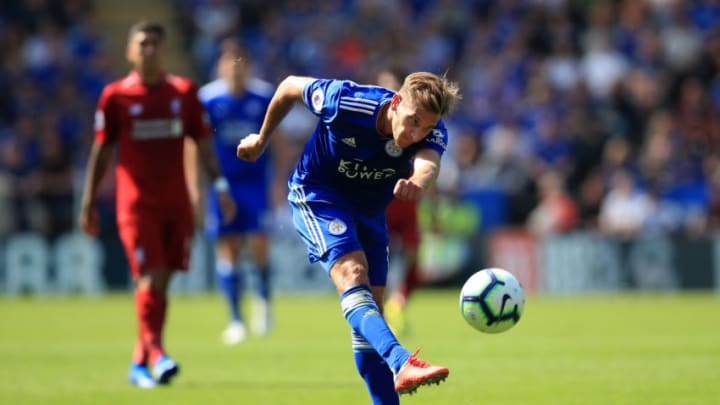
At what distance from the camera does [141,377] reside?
924 centimetres

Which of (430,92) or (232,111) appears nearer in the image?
(430,92)

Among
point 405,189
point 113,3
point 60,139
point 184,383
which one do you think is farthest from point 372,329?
point 113,3

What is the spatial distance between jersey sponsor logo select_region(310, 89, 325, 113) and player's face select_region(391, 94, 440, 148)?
558 millimetres

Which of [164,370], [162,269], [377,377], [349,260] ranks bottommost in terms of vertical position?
[164,370]

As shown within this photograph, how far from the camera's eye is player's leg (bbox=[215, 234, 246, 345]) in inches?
517

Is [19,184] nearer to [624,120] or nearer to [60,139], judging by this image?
[60,139]

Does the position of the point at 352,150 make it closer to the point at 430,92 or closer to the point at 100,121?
the point at 430,92

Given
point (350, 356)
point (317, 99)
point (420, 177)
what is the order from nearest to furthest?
point (420, 177) < point (317, 99) < point (350, 356)

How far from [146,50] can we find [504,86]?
1605 cm

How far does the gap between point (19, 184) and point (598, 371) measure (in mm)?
14311

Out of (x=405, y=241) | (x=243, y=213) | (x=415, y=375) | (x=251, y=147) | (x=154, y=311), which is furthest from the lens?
(x=405, y=241)

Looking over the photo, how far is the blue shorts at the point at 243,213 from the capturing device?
14.0 m

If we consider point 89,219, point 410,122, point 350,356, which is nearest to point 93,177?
point 89,219

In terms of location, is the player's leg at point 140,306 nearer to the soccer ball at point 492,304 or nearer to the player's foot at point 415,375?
the soccer ball at point 492,304
